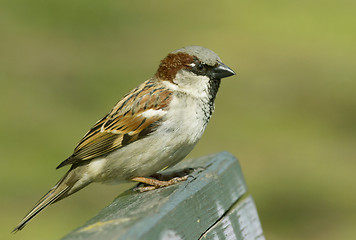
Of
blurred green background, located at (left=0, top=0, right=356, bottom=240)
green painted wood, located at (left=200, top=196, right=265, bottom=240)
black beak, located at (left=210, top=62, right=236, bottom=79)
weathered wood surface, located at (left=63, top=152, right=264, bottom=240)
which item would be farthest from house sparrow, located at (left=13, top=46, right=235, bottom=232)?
blurred green background, located at (left=0, top=0, right=356, bottom=240)

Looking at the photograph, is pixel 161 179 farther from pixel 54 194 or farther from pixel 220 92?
pixel 220 92


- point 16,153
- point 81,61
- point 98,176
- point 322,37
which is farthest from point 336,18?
point 98,176

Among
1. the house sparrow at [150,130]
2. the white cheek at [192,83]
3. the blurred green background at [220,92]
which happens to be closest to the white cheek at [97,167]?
the house sparrow at [150,130]

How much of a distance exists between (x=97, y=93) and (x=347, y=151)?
3.06 m

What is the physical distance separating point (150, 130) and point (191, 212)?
1.06 metres

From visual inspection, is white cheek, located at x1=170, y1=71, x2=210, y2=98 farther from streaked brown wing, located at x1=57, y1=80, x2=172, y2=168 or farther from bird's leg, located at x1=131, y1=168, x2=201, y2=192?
bird's leg, located at x1=131, y1=168, x2=201, y2=192

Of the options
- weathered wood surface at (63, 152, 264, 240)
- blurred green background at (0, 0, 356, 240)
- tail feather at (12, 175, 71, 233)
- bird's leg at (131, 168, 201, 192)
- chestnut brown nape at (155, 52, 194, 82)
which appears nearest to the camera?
weathered wood surface at (63, 152, 264, 240)

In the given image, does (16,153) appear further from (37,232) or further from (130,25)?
(130,25)

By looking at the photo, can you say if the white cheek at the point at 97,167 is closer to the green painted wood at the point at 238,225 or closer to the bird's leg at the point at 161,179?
the bird's leg at the point at 161,179

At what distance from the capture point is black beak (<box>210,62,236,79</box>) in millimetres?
3023

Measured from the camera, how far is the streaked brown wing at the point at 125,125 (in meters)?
2.95

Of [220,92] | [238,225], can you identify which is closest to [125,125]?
[238,225]

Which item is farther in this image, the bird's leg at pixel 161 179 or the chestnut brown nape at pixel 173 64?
the chestnut brown nape at pixel 173 64

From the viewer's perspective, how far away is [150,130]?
292cm
